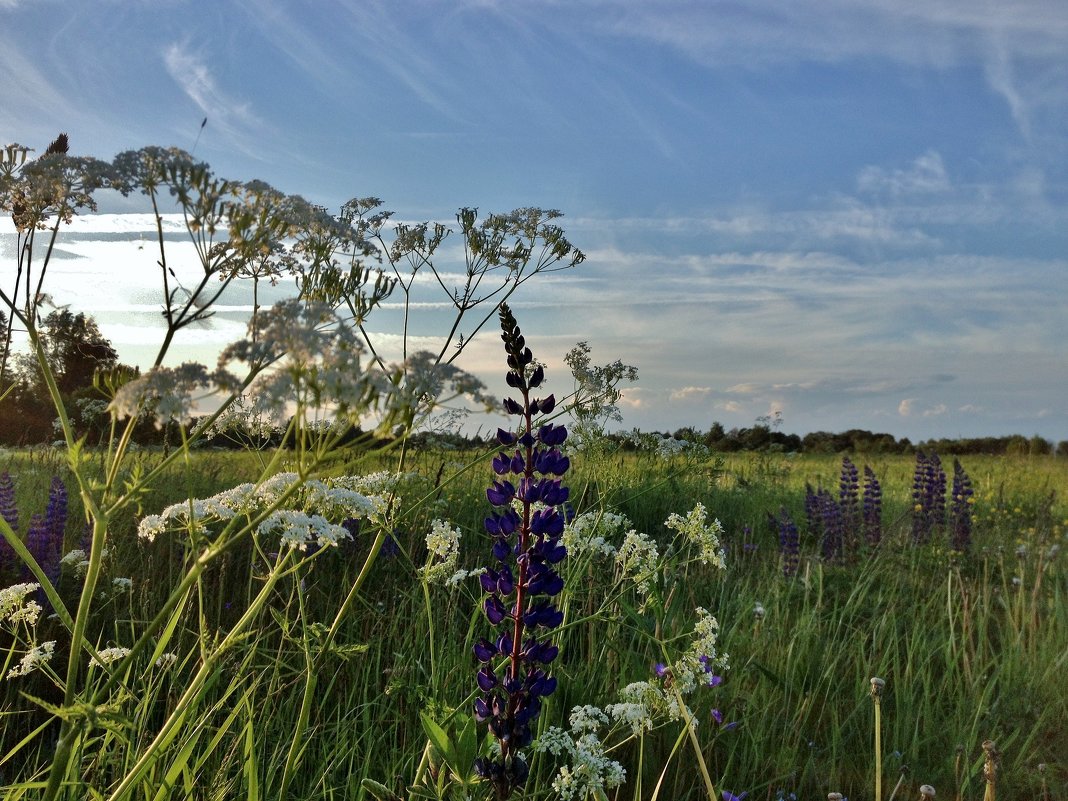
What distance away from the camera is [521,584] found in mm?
2570

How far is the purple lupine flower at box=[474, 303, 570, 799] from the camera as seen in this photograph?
8.36ft

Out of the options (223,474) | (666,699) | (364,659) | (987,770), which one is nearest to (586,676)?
(364,659)

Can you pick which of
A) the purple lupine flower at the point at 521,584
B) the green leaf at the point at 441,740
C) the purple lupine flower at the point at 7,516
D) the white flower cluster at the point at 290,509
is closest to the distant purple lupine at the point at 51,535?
the purple lupine flower at the point at 7,516

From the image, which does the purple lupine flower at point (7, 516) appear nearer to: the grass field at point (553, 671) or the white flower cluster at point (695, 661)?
the grass field at point (553, 671)

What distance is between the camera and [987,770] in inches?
97.7

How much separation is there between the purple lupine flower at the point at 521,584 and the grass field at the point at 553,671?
0.47 ft

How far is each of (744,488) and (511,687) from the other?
1085 centimetres

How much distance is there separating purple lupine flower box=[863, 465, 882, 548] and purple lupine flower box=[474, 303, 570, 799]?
6.93m

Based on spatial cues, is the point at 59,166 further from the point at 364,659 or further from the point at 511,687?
the point at 364,659

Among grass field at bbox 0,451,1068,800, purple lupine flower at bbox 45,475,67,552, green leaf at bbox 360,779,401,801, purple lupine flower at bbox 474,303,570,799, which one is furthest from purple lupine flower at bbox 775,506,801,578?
purple lupine flower at bbox 45,475,67,552

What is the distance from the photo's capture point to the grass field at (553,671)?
3090mm

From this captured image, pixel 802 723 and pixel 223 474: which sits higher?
pixel 223 474

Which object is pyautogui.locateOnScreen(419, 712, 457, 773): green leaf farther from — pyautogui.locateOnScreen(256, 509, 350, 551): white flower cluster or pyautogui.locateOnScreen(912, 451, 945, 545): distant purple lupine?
pyautogui.locateOnScreen(912, 451, 945, 545): distant purple lupine

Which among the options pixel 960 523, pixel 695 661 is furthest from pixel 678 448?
pixel 960 523
